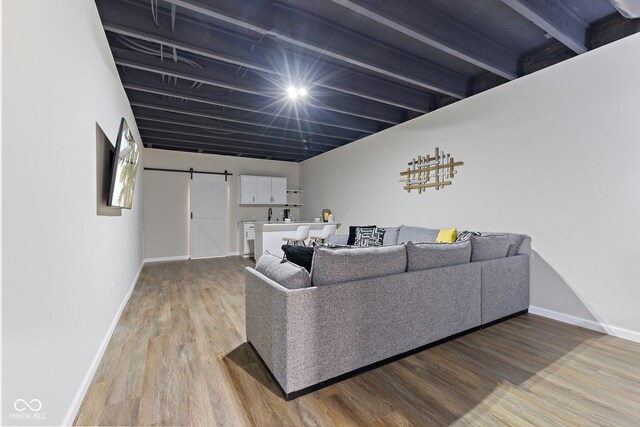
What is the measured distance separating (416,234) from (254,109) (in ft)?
9.96

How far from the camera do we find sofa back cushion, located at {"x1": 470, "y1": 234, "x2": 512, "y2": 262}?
2715mm

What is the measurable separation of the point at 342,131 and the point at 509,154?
3.09 m

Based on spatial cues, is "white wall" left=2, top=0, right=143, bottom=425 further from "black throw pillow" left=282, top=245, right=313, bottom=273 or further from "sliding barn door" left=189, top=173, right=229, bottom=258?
"sliding barn door" left=189, top=173, right=229, bottom=258

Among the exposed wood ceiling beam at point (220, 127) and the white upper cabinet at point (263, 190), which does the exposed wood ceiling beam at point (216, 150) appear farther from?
the exposed wood ceiling beam at point (220, 127)

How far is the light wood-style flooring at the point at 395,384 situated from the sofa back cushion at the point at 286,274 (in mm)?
677

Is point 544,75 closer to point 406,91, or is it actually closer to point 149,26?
point 406,91

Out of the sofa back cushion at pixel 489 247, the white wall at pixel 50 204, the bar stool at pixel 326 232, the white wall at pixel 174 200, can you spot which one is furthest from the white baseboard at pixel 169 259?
the sofa back cushion at pixel 489 247

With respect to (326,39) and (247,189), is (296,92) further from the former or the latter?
(247,189)

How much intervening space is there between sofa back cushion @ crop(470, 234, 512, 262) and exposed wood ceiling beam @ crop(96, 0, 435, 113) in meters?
2.22

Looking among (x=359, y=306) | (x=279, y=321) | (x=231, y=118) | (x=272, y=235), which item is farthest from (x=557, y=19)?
(x=272, y=235)

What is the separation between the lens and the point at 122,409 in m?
1.61

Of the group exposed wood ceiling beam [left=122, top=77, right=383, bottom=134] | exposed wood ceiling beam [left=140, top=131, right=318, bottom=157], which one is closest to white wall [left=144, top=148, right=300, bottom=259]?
exposed wood ceiling beam [left=140, top=131, right=318, bottom=157]

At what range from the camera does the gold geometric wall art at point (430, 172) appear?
13.0 ft

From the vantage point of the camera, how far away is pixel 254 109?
4082mm
